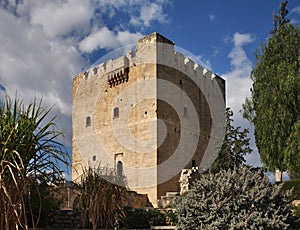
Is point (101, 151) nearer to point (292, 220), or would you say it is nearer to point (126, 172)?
point (126, 172)

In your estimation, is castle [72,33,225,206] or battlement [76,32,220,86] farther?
battlement [76,32,220,86]

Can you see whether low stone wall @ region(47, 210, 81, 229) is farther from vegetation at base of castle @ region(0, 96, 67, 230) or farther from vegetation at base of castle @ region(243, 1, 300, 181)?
vegetation at base of castle @ region(243, 1, 300, 181)

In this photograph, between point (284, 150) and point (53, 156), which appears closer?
point (53, 156)

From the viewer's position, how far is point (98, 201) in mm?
8633

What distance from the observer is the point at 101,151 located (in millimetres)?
21328

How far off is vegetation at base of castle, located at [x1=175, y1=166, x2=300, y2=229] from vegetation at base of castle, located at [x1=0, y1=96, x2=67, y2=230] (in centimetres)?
396

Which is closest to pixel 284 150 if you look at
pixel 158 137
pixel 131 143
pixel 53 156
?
pixel 158 137

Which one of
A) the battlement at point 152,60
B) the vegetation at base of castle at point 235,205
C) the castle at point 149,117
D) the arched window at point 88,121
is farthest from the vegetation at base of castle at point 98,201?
the arched window at point 88,121

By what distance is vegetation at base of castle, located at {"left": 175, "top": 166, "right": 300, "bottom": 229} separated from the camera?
7258 mm

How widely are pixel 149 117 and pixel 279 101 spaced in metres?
6.18

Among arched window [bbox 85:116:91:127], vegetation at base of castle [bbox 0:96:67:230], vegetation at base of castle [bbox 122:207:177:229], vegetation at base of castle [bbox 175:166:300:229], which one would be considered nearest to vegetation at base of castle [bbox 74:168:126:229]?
vegetation at base of castle [bbox 122:207:177:229]

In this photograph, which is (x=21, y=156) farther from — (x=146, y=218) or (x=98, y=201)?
(x=146, y=218)

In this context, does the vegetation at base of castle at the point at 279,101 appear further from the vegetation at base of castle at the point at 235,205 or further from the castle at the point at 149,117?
the vegetation at base of castle at the point at 235,205

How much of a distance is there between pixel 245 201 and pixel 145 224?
318cm
